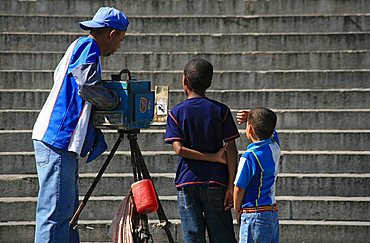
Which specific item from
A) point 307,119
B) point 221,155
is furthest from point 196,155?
point 307,119

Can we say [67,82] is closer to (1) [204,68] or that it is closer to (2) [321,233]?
(1) [204,68]

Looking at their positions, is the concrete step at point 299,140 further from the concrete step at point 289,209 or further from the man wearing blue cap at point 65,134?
the man wearing blue cap at point 65,134

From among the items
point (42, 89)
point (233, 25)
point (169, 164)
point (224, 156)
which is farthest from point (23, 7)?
point (224, 156)

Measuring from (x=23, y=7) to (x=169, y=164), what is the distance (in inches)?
133

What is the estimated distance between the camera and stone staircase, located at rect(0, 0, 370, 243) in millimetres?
7613

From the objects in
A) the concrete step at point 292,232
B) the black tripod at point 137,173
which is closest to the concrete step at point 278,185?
the concrete step at point 292,232

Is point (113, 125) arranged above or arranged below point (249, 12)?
below

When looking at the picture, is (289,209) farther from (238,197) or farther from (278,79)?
(238,197)

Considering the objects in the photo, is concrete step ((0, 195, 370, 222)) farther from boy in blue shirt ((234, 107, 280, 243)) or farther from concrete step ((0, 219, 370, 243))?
boy in blue shirt ((234, 107, 280, 243))

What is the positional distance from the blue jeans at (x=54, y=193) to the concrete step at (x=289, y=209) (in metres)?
2.27

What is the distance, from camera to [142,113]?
17.9 feet

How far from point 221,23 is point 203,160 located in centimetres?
486

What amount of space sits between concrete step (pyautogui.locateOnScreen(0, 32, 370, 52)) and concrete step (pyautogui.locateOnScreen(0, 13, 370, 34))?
24 centimetres

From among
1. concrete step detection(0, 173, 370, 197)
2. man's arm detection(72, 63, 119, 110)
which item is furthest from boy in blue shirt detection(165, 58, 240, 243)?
concrete step detection(0, 173, 370, 197)
